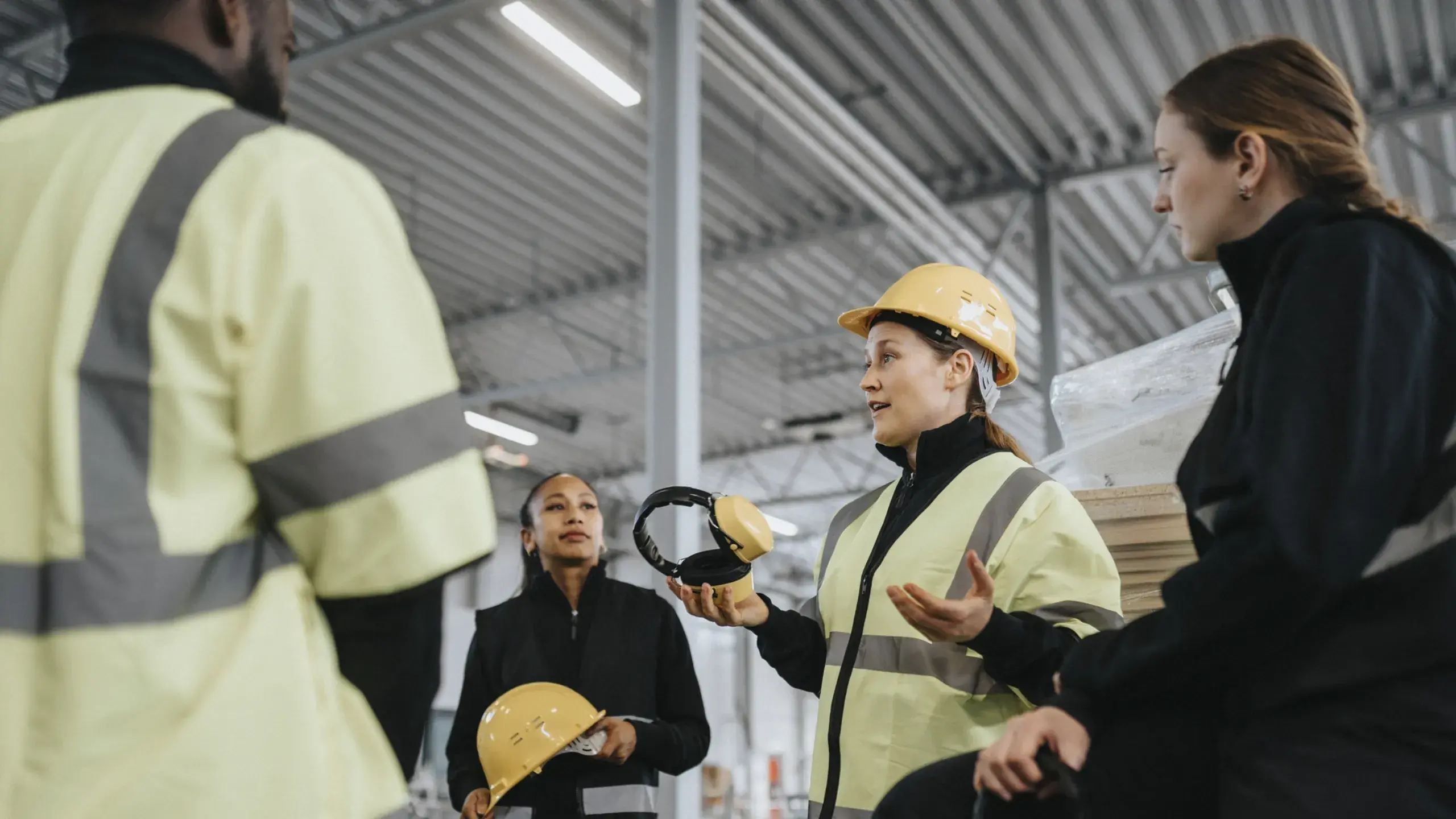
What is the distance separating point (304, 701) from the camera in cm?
109

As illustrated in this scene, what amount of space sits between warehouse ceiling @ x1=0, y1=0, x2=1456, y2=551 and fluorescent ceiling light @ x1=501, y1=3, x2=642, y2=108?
1.99ft

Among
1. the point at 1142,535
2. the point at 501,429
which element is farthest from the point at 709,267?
the point at 1142,535

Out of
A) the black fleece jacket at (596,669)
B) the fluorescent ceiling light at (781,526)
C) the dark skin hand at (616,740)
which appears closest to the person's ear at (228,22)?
the dark skin hand at (616,740)

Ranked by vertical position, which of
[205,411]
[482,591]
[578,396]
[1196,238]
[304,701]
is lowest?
[304,701]

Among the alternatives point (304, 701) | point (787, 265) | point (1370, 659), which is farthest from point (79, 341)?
point (787, 265)

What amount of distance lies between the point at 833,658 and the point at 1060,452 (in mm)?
1156

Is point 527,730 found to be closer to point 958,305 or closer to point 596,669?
point 596,669

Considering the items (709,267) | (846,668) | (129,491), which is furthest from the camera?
(709,267)

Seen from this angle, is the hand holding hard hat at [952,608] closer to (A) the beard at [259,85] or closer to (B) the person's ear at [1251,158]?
(B) the person's ear at [1251,158]

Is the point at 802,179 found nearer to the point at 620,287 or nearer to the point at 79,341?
the point at 620,287

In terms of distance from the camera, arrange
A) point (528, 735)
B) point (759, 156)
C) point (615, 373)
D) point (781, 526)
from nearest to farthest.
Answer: point (528, 735)
point (759, 156)
point (615, 373)
point (781, 526)

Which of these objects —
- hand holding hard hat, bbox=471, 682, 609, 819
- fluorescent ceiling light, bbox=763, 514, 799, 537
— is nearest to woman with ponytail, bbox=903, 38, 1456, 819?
hand holding hard hat, bbox=471, 682, 609, 819

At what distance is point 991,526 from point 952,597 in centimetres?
16

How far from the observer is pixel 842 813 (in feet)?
7.61
